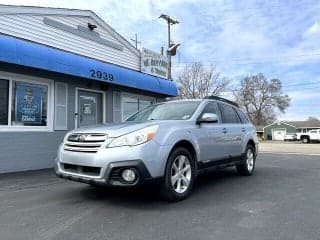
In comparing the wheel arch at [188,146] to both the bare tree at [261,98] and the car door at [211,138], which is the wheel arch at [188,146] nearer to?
the car door at [211,138]

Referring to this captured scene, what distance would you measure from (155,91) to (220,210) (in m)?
8.63

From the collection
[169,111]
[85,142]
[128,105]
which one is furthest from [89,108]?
[85,142]

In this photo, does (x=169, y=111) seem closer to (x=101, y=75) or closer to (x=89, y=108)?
(x=101, y=75)

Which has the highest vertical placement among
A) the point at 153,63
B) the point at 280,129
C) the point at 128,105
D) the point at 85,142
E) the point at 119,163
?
the point at 153,63

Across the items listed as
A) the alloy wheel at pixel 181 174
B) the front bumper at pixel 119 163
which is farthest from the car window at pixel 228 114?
the front bumper at pixel 119 163

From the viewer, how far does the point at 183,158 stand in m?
6.50

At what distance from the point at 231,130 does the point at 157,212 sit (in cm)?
320

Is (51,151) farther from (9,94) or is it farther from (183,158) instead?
(183,158)

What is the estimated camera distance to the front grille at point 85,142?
19.2 ft

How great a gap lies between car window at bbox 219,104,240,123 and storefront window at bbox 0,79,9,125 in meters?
5.32

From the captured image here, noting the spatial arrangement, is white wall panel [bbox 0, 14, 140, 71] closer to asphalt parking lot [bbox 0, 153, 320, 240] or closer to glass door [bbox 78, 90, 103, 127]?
glass door [bbox 78, 90, 103, 127]

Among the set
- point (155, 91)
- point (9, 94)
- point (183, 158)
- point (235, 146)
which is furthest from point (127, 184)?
point (155, 91)

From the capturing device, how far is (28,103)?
10445 millimetres

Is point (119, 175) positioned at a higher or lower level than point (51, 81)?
lower
